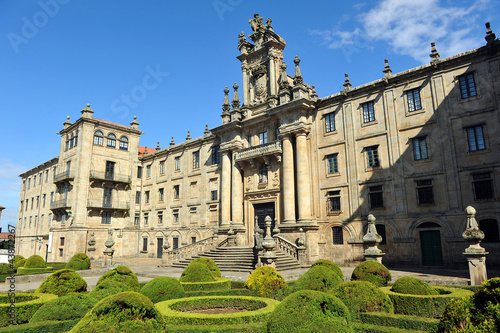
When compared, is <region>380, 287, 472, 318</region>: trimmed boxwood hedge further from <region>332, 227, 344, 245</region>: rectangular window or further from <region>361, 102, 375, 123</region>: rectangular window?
<region>361, 102, 375, 123</region>: rectangular window

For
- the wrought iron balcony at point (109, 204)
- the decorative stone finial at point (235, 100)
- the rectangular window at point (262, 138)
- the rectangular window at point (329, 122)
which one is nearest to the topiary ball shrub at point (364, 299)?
the rectangular window at point (329, 122)

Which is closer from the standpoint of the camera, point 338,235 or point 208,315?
point 208,315

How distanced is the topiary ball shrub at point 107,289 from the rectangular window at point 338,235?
17.5 meters

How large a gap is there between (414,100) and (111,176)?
3503 centimetres

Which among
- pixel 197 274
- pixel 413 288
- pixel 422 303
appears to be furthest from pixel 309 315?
pixel 197 274

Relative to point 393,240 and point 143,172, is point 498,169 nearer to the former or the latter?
point 393,240

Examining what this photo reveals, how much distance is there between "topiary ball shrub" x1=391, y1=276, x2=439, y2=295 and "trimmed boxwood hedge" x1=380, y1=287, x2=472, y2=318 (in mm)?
337

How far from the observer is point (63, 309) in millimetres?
Result: 8773

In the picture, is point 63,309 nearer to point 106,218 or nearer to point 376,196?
point 376,196

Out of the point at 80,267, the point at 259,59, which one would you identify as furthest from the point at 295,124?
the point at 80,267

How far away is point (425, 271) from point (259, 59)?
22864 millimetres

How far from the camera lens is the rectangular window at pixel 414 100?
927 inches

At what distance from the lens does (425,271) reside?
19922 mm

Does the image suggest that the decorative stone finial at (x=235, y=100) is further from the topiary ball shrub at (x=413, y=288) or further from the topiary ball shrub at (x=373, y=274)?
the topiary ball shrub at (x=413, y=288)
